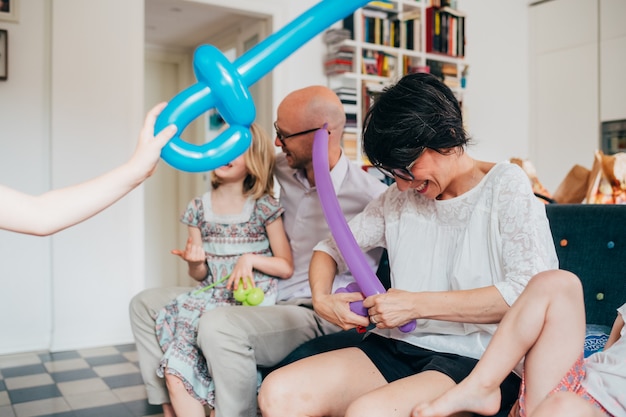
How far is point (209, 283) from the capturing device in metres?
2.23

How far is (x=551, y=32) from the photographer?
5.93 m

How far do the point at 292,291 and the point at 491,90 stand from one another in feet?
14.1

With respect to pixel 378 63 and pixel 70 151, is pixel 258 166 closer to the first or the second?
pixel 70 151

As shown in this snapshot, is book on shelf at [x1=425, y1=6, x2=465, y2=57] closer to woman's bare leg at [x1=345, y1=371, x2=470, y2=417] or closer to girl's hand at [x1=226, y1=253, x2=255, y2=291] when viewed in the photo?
girl's hand at [x1=226, y1=253, x2=255, y2=291]

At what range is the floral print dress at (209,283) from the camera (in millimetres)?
1920

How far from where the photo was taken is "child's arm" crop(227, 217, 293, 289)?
6.64 feet

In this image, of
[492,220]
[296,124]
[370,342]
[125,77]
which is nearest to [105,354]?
[125,77]

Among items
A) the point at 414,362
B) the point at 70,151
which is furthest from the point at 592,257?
the point at 70,151

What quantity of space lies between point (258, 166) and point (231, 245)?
0.98 ft

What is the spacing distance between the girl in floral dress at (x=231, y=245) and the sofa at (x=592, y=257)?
34cm

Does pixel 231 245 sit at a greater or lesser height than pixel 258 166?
lesser

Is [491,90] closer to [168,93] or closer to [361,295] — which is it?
[168,93]

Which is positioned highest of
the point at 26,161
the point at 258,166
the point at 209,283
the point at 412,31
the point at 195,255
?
the point at 412,31

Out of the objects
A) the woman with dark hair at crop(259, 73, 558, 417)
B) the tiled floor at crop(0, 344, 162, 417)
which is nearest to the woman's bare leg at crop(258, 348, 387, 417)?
the woman with dark hair at crop(259, 73, 558, 417)
